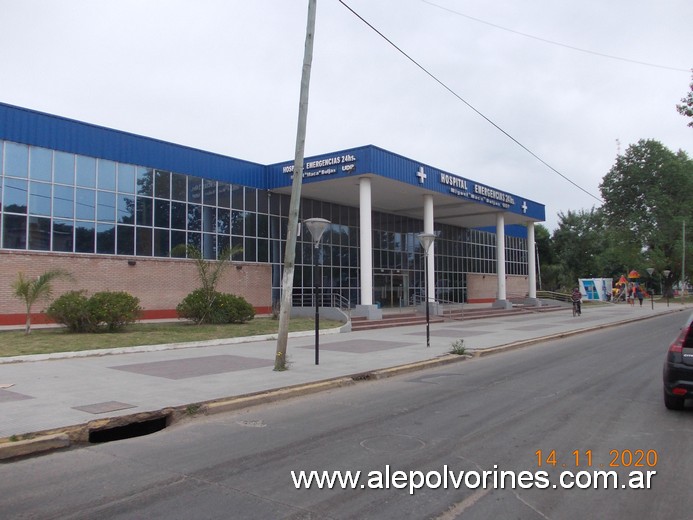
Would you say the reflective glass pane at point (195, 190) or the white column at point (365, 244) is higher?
the reflective glass pane at point (195, 190)

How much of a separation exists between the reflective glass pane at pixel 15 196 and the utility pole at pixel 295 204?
1296 centimetres

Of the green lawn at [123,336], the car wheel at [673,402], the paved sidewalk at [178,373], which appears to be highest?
the green lawn at [123,336]

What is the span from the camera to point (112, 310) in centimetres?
1780

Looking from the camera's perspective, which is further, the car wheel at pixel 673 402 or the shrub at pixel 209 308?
the shrub at pixel 209 308

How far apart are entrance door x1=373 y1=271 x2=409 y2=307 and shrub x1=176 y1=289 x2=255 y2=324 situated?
14.1 meters

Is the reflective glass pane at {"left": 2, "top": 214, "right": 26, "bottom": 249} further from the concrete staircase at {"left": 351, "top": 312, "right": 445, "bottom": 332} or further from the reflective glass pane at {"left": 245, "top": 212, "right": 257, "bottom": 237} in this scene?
the concrete staircase at {"left": 351, "top": 312, "right": 445, "bottom": 332}

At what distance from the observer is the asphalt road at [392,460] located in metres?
4.41

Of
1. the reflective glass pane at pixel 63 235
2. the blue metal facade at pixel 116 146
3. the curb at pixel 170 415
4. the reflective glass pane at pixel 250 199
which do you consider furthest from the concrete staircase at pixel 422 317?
the curb at pixel 170 415

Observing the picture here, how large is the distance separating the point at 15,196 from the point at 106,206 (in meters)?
3.34

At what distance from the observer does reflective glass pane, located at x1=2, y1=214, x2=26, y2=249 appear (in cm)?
1897

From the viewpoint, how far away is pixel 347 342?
717 inches

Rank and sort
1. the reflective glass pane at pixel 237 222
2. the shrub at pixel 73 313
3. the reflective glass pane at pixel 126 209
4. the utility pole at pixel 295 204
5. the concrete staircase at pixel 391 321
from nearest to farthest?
the utility pole at pixel 295 204 → the shrub at pixel 73 313 → the reflective glass pane at pixel 126 209 → the concrete staircase at pixel 391 321 → the reflective glass pane at pixel 237 222

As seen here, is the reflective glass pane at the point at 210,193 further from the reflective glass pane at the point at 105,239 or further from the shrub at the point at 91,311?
the shrub at the point at 91,311

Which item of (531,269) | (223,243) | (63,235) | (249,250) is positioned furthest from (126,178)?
(531,269)
